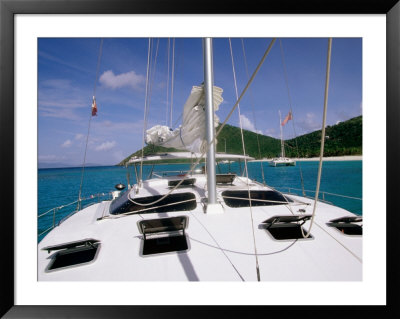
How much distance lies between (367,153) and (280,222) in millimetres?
1382

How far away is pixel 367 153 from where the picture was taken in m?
1.34

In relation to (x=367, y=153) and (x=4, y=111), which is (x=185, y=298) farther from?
(x=4, y=111)

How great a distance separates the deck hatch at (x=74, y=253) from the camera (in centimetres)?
179

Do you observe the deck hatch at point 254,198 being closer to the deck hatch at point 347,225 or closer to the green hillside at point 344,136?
the deck hatch at point 347,225

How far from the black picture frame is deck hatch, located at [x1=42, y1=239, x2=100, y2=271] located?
564 millimetres

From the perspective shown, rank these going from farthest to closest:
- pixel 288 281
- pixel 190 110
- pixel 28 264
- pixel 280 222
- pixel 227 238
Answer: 1. pixel 190 110
2. pixel 280 222
3. pixel 227 238
4. pixel 288 281
5. pixel 28 264

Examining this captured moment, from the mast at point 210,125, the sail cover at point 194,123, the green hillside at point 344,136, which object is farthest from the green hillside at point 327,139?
the sail cover at point 194,123

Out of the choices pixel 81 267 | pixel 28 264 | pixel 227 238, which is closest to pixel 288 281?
pixel 227 238

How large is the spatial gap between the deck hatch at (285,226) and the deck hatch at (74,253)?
2077 millimetres

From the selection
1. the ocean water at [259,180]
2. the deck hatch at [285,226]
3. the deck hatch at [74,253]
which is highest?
the deck hatch at [285,226]

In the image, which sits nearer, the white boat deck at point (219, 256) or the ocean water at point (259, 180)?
the white boat deck at point (219, 256)

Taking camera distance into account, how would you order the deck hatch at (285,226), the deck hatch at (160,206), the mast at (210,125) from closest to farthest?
the deck hatch at (285,226) → the mast at (210,125) → the deck hatch at (160,206)

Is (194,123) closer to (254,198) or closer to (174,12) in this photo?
(254,198)

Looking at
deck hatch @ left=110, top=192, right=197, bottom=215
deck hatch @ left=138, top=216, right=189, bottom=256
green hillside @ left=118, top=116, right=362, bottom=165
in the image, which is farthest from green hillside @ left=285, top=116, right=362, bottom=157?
deck hatch @ left=110, top=192, right=197, bottom=215
